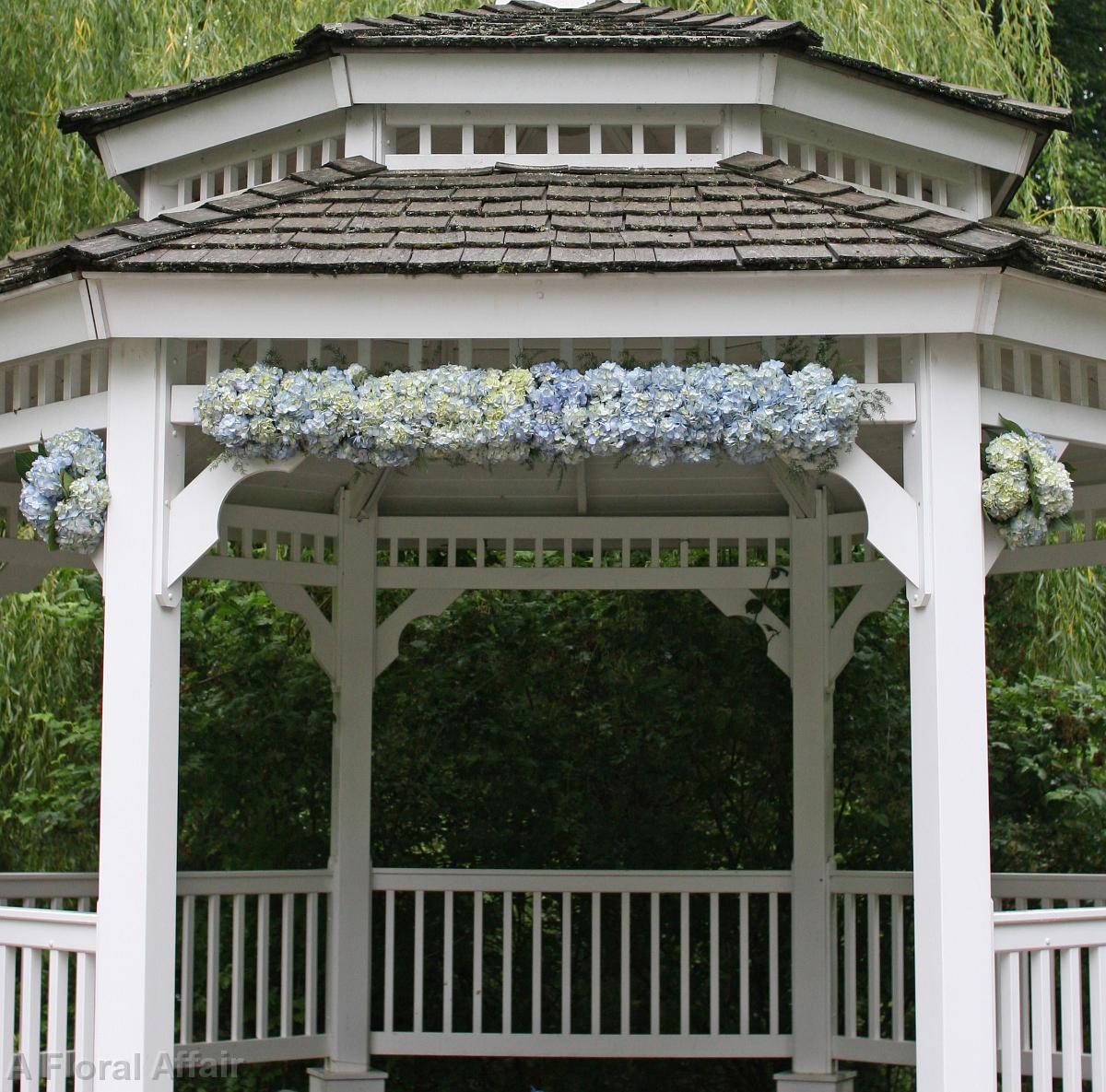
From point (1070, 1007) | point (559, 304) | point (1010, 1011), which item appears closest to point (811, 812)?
point (1070, 1007)

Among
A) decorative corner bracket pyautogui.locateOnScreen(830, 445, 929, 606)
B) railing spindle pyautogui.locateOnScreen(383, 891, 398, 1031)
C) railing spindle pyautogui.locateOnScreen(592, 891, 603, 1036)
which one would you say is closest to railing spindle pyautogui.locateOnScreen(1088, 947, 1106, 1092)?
decorative corner bracket pyautogui.locateOnScreen(830, 445, 929, 606)

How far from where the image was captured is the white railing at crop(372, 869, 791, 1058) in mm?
7008

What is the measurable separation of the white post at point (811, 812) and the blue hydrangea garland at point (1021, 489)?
2.55 metres

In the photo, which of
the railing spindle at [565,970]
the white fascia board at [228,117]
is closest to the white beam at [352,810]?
the railing spindle at [565,970]

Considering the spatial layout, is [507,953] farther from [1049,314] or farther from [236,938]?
[1049,314]

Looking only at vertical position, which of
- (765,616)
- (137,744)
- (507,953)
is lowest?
(507,953)

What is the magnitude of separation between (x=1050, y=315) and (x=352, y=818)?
4051 mm

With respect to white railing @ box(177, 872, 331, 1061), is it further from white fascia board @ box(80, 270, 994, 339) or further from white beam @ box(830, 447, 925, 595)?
white beam @ box(830, 447, 925, 595)

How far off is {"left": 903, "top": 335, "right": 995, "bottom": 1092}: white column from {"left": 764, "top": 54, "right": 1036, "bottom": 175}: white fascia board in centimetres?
132

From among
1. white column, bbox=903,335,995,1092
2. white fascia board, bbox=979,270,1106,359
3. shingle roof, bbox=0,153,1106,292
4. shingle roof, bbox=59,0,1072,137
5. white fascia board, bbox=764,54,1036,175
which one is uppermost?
shingle roof, bbox=59,0,1072,137

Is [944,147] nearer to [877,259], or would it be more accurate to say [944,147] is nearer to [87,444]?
[877,259]

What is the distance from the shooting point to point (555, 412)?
4.34 m

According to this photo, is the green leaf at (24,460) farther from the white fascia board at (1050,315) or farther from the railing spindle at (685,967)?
the railing spindle at (685,967)

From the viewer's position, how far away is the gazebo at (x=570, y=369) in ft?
14.1
